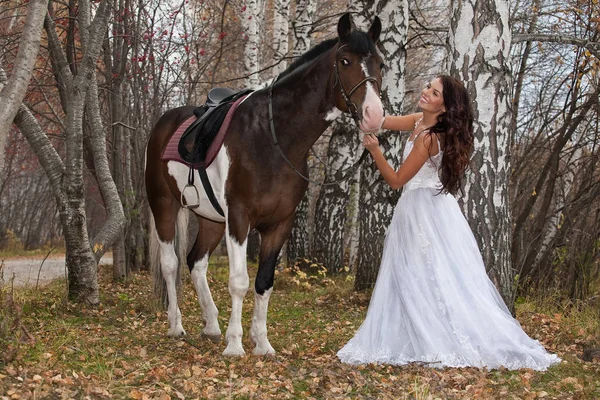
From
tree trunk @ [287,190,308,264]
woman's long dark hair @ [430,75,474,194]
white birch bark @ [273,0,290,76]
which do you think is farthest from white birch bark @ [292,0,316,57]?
woman's long dark hair @ [430,75,474,194]

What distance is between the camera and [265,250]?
5156 millimetres

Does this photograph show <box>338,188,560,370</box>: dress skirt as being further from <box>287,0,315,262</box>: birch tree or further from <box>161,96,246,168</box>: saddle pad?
<box>287,0,315,262</box>: birch tree

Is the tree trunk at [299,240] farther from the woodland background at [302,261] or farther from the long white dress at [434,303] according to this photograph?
the long white dress at [434,303]

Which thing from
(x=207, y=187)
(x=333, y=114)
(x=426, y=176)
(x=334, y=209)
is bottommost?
(x=207, y=187)

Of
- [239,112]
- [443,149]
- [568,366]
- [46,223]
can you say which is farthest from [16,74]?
[46,223]

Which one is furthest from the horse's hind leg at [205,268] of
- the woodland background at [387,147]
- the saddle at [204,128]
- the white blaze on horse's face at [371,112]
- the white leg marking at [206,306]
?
the white blaze on horse's face at [371,112]

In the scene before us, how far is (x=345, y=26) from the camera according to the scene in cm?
458

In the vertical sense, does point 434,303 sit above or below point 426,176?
below

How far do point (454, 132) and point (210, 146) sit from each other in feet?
6.42

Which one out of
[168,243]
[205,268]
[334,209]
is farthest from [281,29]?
[205,268]

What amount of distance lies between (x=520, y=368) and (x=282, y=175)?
2.26 m

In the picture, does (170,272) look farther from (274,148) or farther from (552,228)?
(552,228)

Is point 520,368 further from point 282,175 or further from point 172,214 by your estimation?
point 172,214

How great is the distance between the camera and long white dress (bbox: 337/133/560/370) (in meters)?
4.62
